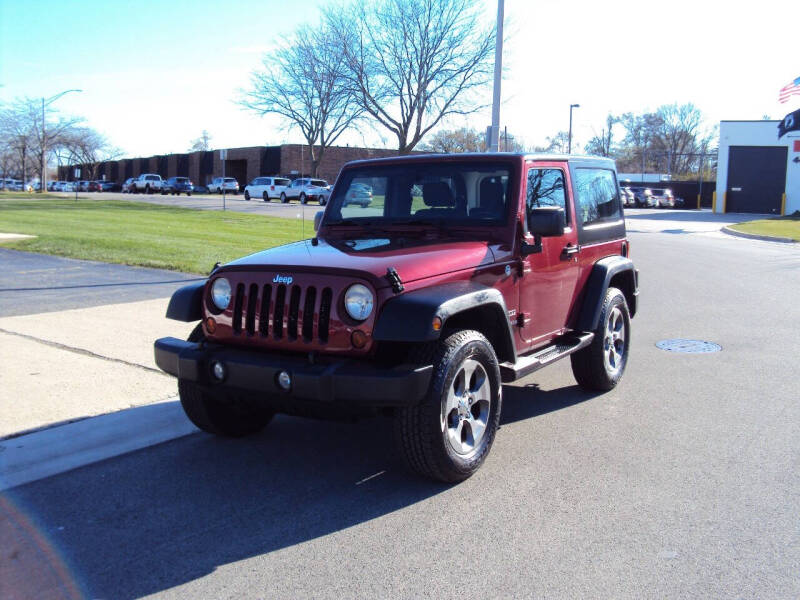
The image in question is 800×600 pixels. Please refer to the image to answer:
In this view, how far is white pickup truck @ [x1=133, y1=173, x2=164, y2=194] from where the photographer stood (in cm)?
6309

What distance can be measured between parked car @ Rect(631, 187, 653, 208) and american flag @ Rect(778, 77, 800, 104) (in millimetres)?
28821

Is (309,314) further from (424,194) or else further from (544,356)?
(544,356)

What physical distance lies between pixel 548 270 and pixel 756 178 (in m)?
52.3

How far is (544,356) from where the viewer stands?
5.32 m

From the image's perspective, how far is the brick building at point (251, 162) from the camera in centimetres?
6875

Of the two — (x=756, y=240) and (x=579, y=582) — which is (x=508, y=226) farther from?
(x=756, y=240)

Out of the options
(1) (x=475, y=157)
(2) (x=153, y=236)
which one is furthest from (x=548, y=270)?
(2) (x=153, y=236)

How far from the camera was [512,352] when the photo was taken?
4.82m

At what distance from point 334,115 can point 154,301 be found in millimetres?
49491

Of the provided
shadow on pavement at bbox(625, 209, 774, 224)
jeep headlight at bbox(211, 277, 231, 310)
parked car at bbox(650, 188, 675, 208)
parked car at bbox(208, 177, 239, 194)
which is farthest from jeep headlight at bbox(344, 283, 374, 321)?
parked car at bbox(208, 177, 239, 194)

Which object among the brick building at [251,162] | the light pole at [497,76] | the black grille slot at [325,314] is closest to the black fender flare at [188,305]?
the black grille slot at [325,314]

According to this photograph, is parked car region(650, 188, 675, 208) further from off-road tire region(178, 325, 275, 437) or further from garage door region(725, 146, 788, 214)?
off-road tire region(178, 325, 275, 437)

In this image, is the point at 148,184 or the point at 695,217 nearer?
the point at 695,217

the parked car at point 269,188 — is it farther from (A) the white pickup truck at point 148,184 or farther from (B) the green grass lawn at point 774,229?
(B) the green grass lawn at point 774,229
